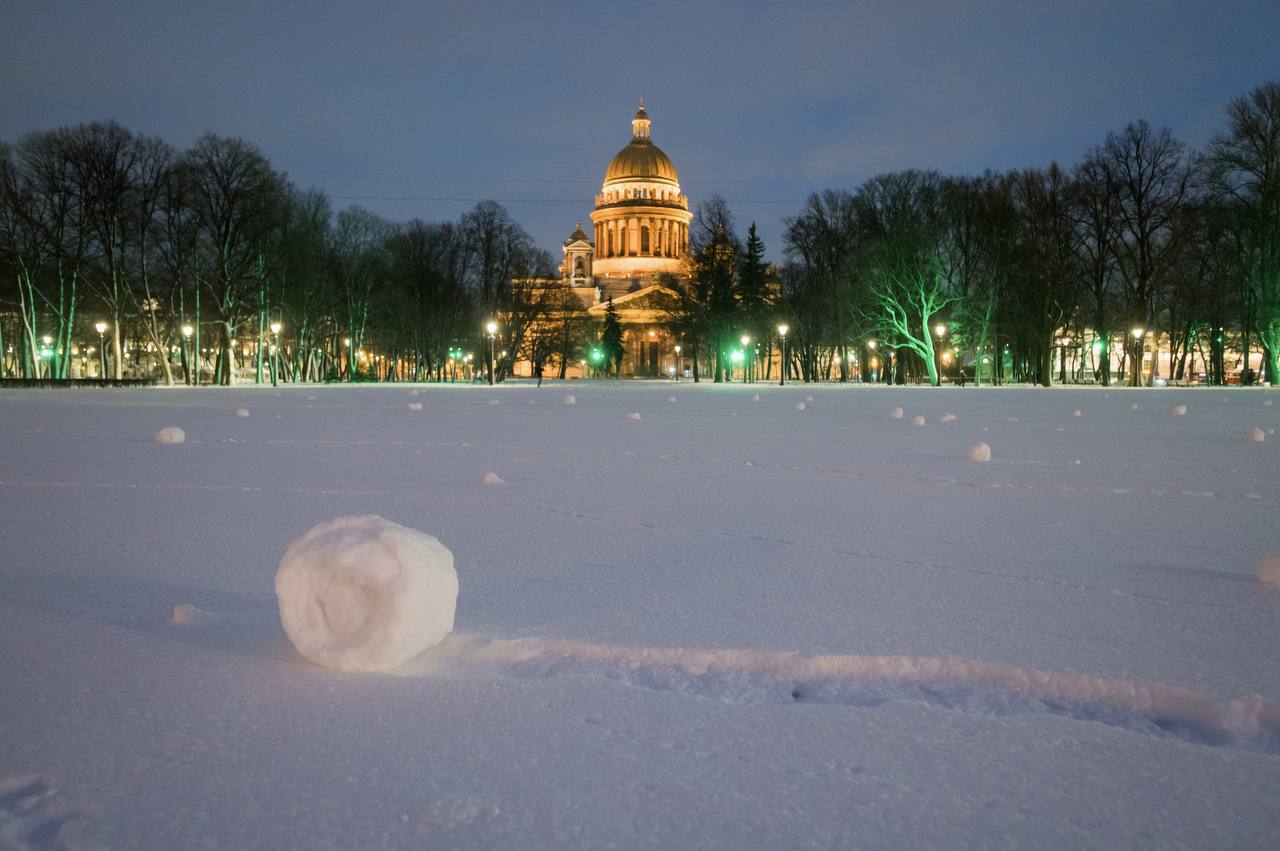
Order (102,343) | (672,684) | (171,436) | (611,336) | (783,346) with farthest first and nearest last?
(611,336) < (783,346) < (102,343) < (171,436) < (672,684)

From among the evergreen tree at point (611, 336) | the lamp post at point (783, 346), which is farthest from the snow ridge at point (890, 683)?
the evergreen tree at point (611, 336)

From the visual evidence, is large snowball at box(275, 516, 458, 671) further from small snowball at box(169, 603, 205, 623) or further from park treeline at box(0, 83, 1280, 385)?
park treeline at box(0, 83, 1280, 385)

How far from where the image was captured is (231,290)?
163 feet

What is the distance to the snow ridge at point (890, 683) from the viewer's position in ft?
7.76

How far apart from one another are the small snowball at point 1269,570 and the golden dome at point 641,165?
125262mm

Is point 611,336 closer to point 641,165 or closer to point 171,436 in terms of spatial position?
point 641,165

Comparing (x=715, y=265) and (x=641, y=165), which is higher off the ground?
(x=641, y=165)

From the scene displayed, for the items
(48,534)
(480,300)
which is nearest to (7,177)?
(480,300)

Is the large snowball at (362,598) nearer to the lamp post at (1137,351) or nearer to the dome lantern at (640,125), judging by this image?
the lamp post at (1137,351)

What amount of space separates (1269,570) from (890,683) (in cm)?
215

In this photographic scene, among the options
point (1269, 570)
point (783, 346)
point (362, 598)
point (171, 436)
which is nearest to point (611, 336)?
point (783, 346)

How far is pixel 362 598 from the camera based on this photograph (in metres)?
2.74

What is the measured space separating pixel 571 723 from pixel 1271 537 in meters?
4.47

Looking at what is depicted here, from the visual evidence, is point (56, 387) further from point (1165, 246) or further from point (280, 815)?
point (1165, 246)
